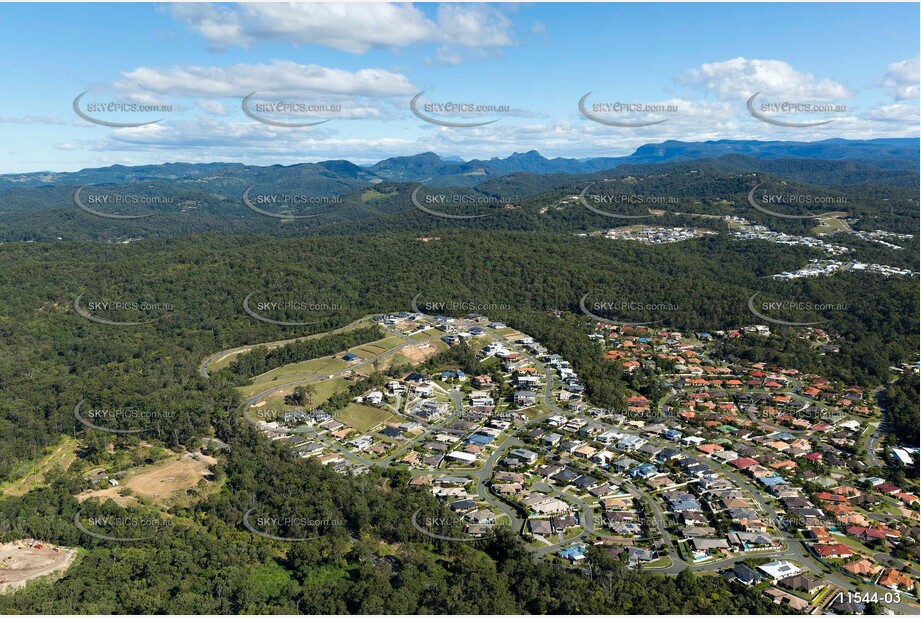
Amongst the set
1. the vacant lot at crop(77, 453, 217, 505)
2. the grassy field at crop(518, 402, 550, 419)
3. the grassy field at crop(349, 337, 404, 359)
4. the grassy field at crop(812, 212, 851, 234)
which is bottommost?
the grassy field at crop(518, 402, 550, 419)

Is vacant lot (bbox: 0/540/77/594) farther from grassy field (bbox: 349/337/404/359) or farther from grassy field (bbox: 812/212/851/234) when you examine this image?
grassy field (bbox: 812/212/851/234)

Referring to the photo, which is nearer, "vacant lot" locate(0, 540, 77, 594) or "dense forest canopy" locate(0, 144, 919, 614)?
"dense forest canopy" locate(0, 144, 919, 614)

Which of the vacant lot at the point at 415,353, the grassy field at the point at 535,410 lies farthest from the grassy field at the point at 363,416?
the grassy field at the point at 535,410

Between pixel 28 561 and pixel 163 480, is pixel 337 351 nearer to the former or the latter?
pixel 163 480

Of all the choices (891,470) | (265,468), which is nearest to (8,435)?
(265,468)

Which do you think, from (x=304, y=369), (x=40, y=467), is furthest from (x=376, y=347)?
(x=40, y=467)

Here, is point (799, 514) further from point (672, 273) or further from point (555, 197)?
point (555, 197)

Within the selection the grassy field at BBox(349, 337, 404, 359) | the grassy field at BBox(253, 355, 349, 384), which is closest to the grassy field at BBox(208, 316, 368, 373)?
the grassy field at BBox(253, 355, 349, 384)

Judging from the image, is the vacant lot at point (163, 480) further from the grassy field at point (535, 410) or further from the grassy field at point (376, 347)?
the grassy field at point (535, 410)
